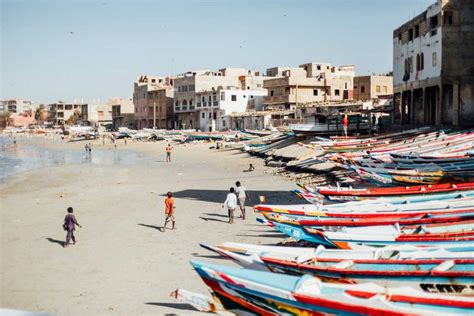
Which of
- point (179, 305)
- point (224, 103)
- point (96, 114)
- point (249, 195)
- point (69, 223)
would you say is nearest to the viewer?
point (179, 305)

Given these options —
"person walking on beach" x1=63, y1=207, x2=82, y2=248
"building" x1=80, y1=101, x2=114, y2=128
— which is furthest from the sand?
"building" x1=80, y1=101, x2=114, y2=128

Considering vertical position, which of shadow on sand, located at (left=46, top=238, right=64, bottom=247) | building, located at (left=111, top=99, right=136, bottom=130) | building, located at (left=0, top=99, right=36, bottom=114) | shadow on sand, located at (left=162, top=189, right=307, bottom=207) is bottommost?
shadow on sand, located at (left=46, top=238, right=64, bottom=247)

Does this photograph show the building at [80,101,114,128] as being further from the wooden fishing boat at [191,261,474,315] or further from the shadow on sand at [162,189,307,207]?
the wooden fishing boat at [191,261,474,315]

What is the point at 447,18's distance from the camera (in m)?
26.8

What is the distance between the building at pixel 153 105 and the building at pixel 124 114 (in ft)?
24.5

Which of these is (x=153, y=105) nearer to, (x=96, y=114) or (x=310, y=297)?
(x=96, y=114)

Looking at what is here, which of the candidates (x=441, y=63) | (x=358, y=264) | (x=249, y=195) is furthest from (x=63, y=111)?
(x=358, y=264)

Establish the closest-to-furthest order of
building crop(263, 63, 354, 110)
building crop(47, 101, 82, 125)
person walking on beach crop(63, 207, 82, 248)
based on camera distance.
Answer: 1. person walking on beach crop(63, 207, 82, 248)
2. building crop(263, 63, 354, 110)
3. building crop(47, 101, 82, 125)

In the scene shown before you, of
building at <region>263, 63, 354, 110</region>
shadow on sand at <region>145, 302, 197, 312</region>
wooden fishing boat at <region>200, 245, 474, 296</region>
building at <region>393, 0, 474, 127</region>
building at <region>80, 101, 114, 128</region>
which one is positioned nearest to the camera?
wooden fishing boat at <region>200, 245, 474, 296</region>

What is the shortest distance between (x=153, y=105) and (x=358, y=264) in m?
77.0

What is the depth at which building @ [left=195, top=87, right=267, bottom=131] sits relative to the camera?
67562 millimetres

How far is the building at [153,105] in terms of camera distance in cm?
8112

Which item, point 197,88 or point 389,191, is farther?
point 197,88

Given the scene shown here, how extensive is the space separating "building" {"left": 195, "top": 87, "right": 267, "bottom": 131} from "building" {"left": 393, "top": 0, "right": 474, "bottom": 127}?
1435 inches
